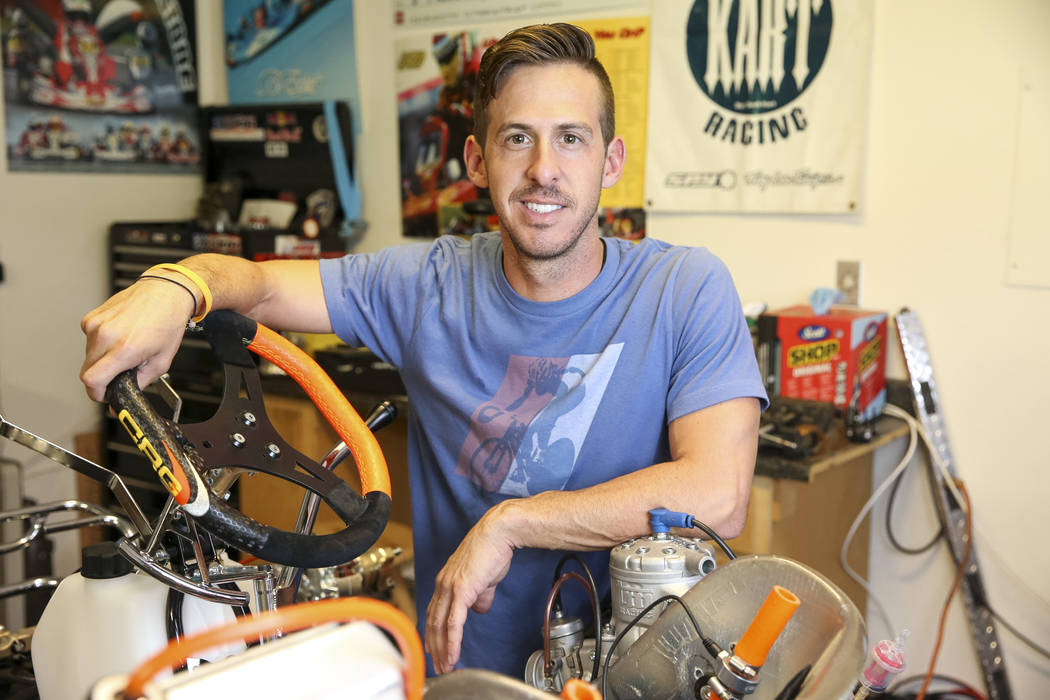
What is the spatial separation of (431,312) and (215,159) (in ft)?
7.75

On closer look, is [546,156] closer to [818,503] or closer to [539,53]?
[539,53]

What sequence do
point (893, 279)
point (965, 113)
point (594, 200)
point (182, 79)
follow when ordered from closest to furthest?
1. point (594, 200)
2. point (965, 113)
3. point (893, 279)
4. point (182, 79)

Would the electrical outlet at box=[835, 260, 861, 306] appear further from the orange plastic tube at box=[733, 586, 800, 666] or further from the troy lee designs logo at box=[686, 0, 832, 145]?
the orange plastic tube at box=[733, 586, 800, 666]

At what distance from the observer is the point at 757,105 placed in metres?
2.40

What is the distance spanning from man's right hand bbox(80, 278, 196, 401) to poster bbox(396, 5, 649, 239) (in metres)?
1.79

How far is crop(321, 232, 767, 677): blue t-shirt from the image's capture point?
4.35 ft

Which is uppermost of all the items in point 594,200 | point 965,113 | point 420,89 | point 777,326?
point 420,89

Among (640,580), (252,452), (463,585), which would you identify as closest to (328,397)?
(252,452)

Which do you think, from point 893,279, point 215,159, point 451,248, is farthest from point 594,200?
point 215,159

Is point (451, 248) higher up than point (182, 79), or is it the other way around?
point (182, 79)

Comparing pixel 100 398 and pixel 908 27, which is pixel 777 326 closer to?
pixel 908 27

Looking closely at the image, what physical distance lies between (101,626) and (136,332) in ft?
0.97

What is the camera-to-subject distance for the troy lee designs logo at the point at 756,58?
7.55ft

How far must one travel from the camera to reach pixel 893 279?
231 centimetres
